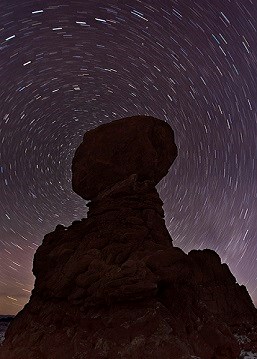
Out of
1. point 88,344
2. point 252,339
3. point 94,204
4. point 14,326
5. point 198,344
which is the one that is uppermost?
point 94,204

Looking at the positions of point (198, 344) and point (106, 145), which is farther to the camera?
point (106, 145)

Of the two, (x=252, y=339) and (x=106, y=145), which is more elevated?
(x=106, y=145)

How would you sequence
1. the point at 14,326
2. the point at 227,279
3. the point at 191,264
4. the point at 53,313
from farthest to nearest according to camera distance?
the point at 227,279, the point at 191,264, the point at 14,326, the point at 53,313

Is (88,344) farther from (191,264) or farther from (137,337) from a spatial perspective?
(191,264)

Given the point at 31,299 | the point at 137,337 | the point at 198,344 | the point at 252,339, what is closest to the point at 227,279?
the point at 252,339

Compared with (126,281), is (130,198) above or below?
above

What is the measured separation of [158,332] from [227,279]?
14582 mm

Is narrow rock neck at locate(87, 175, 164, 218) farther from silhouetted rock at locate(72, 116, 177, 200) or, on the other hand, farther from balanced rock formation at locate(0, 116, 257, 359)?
silhouetted rock at locate(72, 116, 177, 200)

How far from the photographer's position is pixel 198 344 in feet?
78.3

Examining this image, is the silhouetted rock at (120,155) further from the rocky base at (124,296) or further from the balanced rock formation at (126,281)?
the rocky base at (124,296)

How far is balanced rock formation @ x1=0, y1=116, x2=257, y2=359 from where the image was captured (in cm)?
2359

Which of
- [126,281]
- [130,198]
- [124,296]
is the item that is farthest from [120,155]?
[124,296]

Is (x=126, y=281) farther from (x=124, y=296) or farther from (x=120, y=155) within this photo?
(x=120, y=155)

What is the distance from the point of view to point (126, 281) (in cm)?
2512
